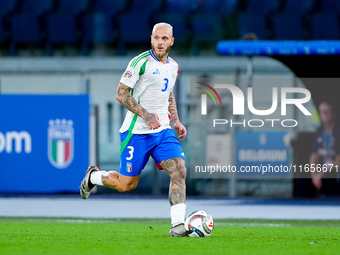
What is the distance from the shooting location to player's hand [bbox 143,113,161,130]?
5945mm

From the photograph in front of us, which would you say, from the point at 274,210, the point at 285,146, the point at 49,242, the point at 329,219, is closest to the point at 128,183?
the point at 49,242

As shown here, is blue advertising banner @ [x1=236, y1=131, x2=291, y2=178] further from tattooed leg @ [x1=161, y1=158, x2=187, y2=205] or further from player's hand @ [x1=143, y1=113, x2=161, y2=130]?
player's hand @ [x1=143, y1=113, x2=161, y2=130]

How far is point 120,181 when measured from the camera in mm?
6371

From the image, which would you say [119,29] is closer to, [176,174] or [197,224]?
[176,174]

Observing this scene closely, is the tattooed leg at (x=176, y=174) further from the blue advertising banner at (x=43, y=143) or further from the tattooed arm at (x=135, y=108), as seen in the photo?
the blue advertising banner at (x=43, y=143)

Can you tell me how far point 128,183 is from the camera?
632 centimetres

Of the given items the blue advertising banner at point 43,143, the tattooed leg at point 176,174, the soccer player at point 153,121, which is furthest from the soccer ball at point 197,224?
the blue advertising banner at point 43,143

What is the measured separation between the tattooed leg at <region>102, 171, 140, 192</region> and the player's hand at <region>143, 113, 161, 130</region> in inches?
23.6

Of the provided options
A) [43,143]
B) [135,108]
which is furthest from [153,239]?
[43,143]

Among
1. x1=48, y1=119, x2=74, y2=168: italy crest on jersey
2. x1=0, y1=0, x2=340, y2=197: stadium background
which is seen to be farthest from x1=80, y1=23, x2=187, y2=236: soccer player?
x1=0, y1=0, x2=340, y2=197: stadium background

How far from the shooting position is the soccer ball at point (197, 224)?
5895 mm

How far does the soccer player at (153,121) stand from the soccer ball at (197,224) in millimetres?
74

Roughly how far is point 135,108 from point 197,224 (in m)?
1.15

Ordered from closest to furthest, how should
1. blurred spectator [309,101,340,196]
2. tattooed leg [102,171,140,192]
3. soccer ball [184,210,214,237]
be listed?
soccer ball [184,210,214,237] → tattooed leg [102,171,140,192] → blurred spectator [309,101,340,196]
